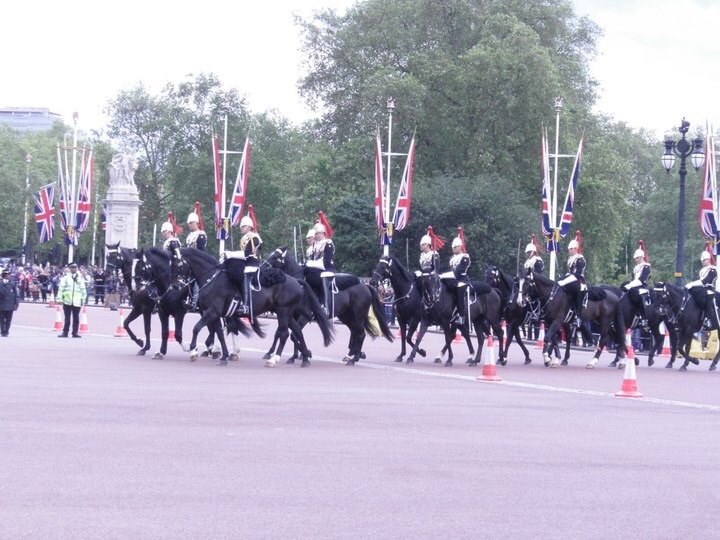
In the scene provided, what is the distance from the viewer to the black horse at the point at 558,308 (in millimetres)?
25000

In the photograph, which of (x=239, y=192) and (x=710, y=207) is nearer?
(x=710, y=207)

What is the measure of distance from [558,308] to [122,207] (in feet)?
140

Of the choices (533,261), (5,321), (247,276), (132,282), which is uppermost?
(533,261)

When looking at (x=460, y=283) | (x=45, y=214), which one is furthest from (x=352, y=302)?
(x=45, y=214)

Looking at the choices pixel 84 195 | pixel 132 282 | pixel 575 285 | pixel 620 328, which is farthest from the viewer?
pixel 84 195

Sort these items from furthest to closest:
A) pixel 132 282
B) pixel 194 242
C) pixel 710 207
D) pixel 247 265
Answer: pixel 710 207, pixel 132 282, pixel 194 242, pixel 247 265

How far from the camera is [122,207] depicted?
64125 mm

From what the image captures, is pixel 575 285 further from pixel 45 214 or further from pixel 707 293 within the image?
pixel 45 214

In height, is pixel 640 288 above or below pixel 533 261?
below

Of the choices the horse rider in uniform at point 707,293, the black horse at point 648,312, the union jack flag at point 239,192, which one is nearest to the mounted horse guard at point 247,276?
the black horse at point 648,312

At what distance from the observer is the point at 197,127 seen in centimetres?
9050

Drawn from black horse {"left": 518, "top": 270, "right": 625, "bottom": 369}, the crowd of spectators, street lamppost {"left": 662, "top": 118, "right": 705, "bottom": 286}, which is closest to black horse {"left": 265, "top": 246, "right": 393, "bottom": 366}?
black horse {"left": 518, "top": 270, "right": 625, "bottom": 369}

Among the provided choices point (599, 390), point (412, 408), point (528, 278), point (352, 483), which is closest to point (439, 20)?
point (528, 278)

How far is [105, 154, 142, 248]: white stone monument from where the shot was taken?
63.0 meters
